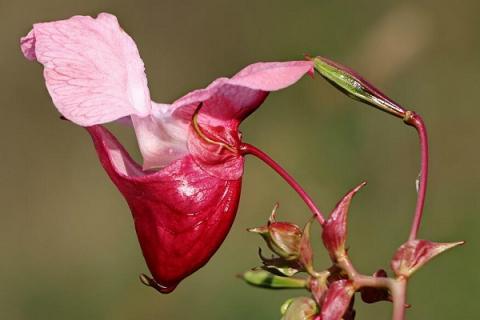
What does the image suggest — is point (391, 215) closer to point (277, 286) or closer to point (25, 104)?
point (25, 104)

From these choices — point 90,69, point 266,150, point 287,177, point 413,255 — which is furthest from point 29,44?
point 266,150

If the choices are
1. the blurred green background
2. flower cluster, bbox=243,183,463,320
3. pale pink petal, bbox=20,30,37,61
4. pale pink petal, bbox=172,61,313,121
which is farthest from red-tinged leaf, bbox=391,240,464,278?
the blurred green background

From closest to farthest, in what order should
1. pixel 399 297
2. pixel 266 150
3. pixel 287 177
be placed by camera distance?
pixel 399 297
pixel 287 177
pixel 266 150

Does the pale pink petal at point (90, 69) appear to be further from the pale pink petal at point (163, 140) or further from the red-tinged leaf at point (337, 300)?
the red-tinged leaf at point (337, 300)

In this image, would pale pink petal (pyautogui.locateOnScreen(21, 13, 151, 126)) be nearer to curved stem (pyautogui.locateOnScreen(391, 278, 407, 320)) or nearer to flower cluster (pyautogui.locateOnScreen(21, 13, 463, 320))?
flower cluster (pyautogui.locateOnScreen(21, 13, 463, 320))

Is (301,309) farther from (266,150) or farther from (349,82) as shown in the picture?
(266,150)
